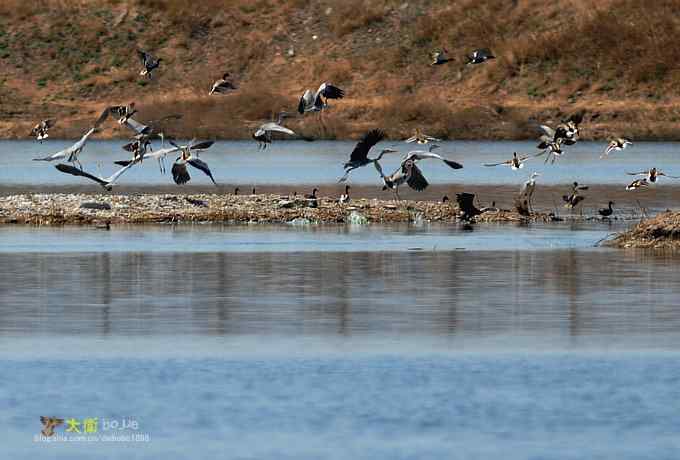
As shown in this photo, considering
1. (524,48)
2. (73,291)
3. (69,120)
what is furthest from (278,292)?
(524,48)

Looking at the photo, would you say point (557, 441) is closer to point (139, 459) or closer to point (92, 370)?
point (139, 459)

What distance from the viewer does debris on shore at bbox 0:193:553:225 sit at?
38.1 meters

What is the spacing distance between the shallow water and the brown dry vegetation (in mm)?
72495

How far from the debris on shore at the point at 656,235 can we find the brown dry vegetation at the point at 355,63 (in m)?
69.7

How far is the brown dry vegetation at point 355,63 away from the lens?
103188mm

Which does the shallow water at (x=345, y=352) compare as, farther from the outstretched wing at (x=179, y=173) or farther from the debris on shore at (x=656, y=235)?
the outstretched wing at (x=179, y=173)

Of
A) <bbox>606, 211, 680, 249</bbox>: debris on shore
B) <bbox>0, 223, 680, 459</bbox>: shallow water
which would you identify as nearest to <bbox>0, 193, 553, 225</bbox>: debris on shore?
<bbox>0, 223, 680, 459</bbox>: shallow water

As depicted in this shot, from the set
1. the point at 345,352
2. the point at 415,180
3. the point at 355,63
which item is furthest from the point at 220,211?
the point at 355,63

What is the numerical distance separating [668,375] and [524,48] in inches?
3726

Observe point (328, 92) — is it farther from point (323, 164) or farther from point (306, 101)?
point (323, 164)

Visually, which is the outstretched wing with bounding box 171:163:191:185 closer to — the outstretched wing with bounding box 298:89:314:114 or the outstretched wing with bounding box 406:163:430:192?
the outstretched wing with bounding box 298:89:314:114

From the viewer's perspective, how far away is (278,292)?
24.5 meters

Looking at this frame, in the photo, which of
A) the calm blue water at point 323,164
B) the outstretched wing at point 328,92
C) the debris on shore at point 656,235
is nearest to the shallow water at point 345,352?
the debris on shore at point 656,235

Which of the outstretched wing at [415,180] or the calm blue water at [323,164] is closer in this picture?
the outstretched wing at [415,180]
